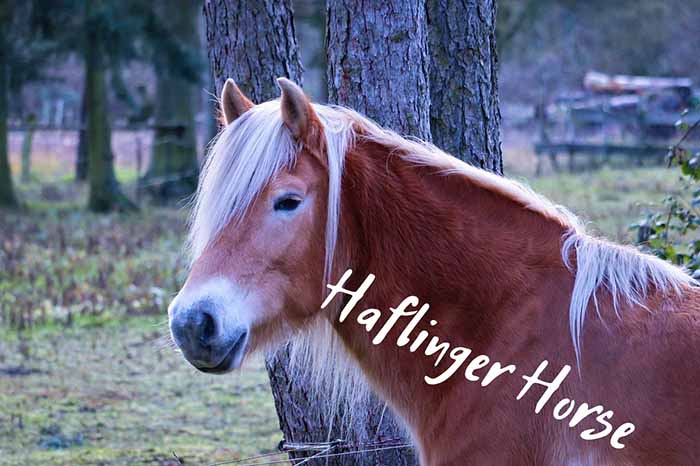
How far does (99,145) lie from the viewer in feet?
56.9

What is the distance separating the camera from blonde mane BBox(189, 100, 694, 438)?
2.79 meters

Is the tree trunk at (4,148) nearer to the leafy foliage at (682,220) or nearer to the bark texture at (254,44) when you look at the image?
the bark texture at (254,44)

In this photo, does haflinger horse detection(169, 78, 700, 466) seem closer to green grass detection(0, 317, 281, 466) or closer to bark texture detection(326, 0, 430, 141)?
bark texture detection(326, 0, 430, 141)

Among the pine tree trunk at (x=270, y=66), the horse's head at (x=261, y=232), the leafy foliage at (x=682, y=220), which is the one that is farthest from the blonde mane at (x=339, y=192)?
the leafy foliage at (x=682, y=220)

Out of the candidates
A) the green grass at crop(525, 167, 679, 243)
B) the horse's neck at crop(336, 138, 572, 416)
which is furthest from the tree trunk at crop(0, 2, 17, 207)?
the horse's neck at crop(336, 138, 572, 416)

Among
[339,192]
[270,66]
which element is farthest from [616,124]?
[339,192]

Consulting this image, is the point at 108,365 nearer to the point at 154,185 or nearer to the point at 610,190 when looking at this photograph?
the point at 154,185

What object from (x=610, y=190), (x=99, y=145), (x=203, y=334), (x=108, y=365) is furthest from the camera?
(x=610, y=190)

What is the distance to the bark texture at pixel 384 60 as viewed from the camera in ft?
12.7

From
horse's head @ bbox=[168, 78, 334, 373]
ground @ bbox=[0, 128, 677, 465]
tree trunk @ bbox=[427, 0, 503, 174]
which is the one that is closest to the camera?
horse's head @ bbox=[168, 78, 334, 373]

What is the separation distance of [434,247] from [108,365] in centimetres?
557

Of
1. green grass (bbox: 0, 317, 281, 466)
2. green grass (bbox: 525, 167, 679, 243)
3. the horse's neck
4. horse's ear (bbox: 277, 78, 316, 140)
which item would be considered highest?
horse's ear (bbox: 277, 78, 316, 140)

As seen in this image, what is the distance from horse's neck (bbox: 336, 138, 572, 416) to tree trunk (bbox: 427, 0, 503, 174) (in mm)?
1417

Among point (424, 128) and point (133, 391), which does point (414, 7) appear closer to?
point (424, 128)
